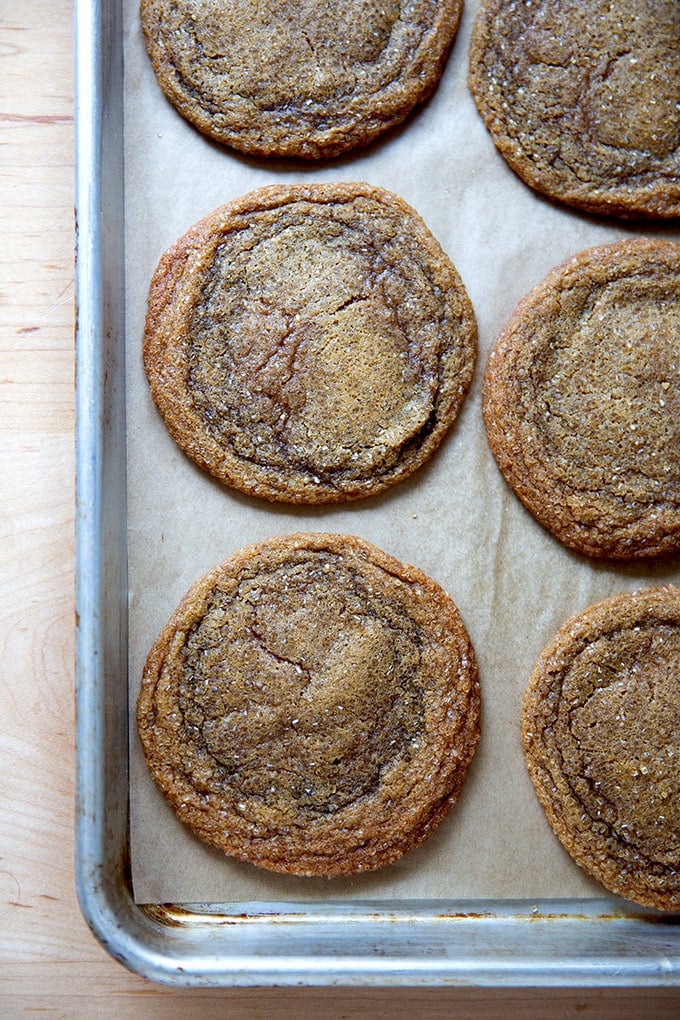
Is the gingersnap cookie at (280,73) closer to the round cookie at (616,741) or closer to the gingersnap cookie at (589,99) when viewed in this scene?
the gingersnap cookie at (589,99)

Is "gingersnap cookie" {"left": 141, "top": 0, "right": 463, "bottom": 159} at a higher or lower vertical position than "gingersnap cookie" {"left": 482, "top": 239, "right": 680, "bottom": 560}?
higher

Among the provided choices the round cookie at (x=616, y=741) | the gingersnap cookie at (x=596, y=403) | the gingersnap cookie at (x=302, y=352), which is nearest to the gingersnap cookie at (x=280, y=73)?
the gingersnap cookie at (x=302, y=352)

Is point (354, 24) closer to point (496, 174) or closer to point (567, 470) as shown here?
point (496, 174)

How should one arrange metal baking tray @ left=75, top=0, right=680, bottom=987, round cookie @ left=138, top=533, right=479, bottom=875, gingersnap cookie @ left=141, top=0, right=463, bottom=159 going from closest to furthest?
metal baking tray @ left=75, top=0, right=680, bottom=987, round cookie @ left=138, top=533, right=479, bottom=875, gingersnap cookie @ left=141, top=0, right=463, bottom=159

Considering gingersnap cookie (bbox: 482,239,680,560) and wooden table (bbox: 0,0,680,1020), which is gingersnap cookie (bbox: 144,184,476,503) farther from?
wooden table (bbox: 0,0,680,1020)

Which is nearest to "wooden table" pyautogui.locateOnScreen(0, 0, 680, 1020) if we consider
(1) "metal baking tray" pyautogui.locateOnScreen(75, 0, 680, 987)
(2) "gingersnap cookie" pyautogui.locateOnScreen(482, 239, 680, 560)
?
A: (1) "metal baking tray" pyautogui.locateOnScreen(75, 0, 680, 987)

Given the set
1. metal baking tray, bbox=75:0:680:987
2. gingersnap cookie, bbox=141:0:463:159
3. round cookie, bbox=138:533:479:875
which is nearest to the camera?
metal baking tray, bbox=75:0:680:987

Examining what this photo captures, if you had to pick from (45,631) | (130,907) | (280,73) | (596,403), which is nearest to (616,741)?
(596,403)
